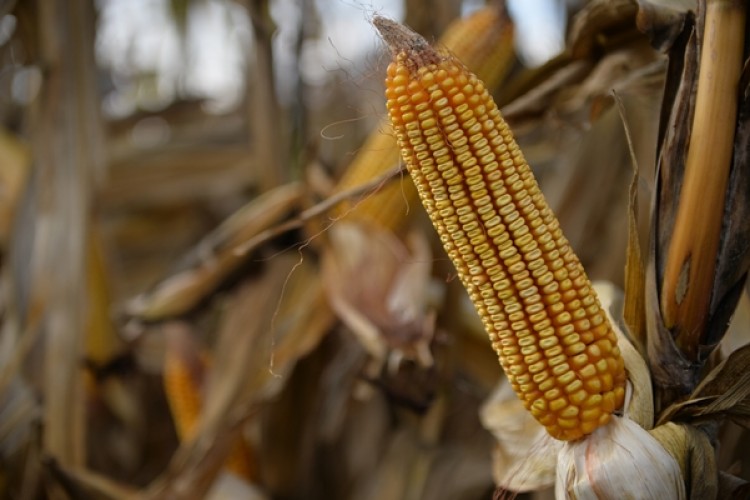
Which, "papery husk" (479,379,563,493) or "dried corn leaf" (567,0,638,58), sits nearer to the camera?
"papery husk" (479,379,563,493)

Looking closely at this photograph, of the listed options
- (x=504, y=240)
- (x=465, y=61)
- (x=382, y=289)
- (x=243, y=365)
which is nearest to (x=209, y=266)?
(x=243, y=365)

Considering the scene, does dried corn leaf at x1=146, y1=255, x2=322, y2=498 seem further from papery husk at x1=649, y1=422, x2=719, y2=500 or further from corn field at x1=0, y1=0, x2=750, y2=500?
papery husk at x1=649, y1=422, x2=719, y2=500

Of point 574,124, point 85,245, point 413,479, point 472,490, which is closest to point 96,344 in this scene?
point 85,245

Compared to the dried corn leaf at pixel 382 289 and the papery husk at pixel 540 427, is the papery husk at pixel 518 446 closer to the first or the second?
the papery husk at pixel 540 427

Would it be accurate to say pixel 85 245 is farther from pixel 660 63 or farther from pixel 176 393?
pixel 660 63

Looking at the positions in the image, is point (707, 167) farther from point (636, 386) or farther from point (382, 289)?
point (382, 289)

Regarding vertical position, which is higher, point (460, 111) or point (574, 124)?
point (460, 111)

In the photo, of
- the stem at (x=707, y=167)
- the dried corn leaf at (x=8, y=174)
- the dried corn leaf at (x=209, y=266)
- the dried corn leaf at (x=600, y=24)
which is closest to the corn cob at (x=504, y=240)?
the stem at (x=707, y=167)

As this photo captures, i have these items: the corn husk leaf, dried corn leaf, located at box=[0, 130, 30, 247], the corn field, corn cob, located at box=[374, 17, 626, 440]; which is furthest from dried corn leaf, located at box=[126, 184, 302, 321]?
the corn husk leaf
